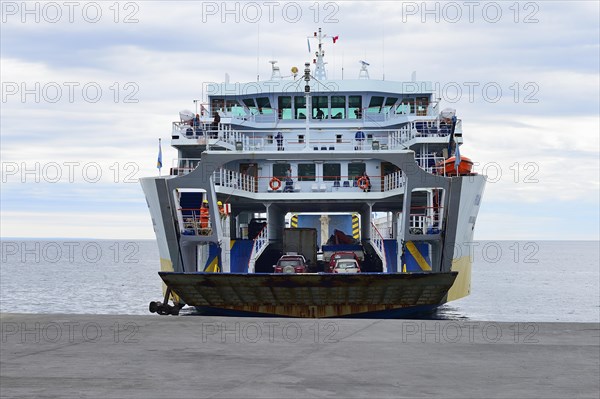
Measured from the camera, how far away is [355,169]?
36.0 m

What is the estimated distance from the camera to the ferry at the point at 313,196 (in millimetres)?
26109

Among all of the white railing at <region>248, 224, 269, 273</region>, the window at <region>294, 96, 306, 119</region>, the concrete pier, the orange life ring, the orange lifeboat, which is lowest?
the white railing at <region>248, 224, 269, 273</region>

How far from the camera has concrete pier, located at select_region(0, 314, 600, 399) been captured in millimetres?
7004

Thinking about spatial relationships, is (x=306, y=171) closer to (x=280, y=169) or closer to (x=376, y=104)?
(x=280, y=169)

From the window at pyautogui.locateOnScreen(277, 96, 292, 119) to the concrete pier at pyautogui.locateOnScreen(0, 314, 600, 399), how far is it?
27.0m

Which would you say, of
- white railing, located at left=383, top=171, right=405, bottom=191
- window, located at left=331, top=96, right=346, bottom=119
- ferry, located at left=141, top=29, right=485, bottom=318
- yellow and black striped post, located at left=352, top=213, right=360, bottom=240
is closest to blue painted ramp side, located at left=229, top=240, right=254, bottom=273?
ferry, located at left=141, top=29, right=485, bottom=318

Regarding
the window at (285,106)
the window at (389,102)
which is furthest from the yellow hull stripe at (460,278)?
the window at (285,106)

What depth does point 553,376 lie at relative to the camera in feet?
Answer: 25.1

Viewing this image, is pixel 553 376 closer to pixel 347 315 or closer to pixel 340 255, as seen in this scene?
pixel 347 315

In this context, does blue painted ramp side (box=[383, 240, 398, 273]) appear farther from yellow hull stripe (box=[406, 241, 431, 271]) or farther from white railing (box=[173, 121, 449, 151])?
white railing (box=[173, 121, 449, 151])

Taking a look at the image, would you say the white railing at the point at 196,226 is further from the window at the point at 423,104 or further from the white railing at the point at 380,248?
the window at the point at 423,104

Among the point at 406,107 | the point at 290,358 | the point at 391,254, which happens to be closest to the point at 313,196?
the point at 391,254

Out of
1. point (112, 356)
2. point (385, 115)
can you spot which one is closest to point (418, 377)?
point (112, 356)

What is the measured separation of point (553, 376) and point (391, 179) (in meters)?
25.3
